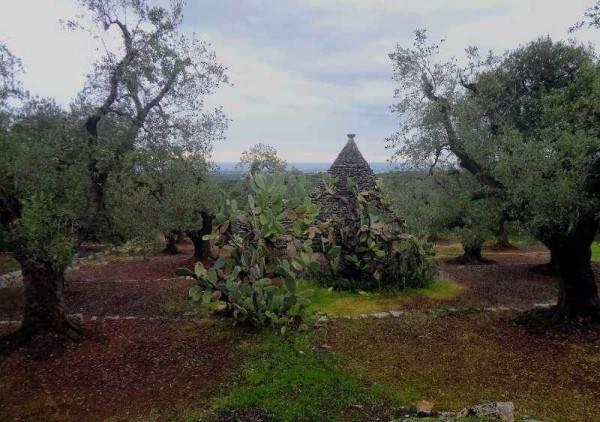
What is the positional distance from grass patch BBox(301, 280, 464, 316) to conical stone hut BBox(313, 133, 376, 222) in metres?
3.10

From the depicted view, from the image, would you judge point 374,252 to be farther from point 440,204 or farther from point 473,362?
point 440,204

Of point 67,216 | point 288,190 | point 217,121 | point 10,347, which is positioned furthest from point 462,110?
point 10,347

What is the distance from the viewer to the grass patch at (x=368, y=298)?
1514cm

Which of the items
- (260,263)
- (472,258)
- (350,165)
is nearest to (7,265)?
(260,263)

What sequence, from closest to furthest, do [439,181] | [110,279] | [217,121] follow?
[217,121] < [110,279] < [439,181]

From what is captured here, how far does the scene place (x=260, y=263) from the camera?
12.9m

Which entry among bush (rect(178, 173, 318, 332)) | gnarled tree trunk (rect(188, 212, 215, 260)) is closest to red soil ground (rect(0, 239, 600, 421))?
bush (rect(178, 173, 318, 332))

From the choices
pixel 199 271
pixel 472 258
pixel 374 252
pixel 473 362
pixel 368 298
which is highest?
pixel 199 271

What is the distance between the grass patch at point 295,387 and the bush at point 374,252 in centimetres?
594

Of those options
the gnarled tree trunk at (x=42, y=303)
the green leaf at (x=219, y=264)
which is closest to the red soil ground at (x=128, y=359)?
the gnarled tree trunk at (x=42, y=303)

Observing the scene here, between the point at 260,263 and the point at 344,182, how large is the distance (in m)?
7.50

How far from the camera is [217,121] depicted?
1653 centimetres

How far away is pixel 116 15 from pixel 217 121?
4751 millimetres

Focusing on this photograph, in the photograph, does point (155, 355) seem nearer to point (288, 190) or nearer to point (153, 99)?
point (288, 190)
